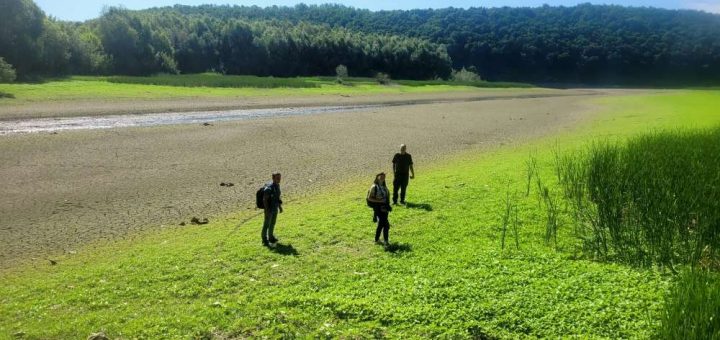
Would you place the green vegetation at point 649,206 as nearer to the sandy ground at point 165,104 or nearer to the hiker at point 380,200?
the hiker at point 380,200

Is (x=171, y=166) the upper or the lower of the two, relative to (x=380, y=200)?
lower

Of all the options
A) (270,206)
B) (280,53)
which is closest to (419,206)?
(270,206)

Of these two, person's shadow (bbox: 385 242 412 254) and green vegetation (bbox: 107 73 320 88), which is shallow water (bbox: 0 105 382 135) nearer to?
green vegetation (bbox: 107 73 320 88)

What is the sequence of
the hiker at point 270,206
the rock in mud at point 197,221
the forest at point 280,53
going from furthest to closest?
1. the forest at point 280,53
2. the rock in mud at point 197,221
3. the hiker at point 270,206

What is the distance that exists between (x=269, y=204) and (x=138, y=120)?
29.0m

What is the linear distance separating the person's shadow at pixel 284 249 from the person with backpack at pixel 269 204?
0.26 metres

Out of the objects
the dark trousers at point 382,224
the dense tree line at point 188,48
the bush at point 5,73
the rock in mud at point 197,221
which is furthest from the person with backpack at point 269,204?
the dense tree line at point 188,48

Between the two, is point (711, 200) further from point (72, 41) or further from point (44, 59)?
point (72, 41)

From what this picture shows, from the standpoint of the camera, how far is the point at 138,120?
3956 centimetres

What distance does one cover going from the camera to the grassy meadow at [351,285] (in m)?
9.62

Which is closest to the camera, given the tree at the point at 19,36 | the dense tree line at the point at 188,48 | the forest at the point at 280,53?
the tree at the point at 19,36

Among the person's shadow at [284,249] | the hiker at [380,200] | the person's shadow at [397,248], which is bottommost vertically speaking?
the person's shadow at [284,249]

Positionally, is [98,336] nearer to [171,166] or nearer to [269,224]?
[269,224]

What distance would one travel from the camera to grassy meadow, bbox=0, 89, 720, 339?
9625mm
